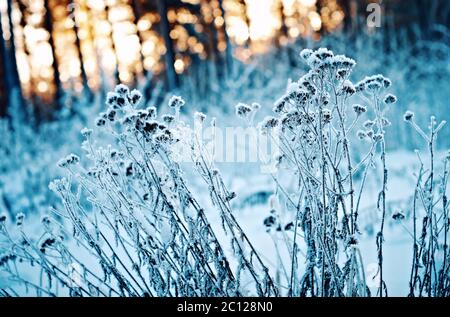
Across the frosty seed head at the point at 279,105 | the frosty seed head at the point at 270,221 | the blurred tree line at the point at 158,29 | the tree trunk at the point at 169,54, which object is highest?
the blurred tree line at the point at 158,29

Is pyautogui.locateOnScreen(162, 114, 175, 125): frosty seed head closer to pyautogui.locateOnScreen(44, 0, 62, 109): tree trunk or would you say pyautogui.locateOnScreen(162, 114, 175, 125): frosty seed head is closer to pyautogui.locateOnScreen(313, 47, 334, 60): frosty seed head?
pyautogui.locateOnScreen(313, 47, 334, 60): frosty seed head

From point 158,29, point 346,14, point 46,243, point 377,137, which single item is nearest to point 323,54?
point 377,137

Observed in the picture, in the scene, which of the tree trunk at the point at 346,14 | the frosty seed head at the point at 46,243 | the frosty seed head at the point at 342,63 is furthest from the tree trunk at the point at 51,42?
the frosty seed head at the point at 342,63

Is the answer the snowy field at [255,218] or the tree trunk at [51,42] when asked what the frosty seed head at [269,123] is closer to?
the snowy field at [255,218]

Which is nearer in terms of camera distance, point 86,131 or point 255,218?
point 86,131

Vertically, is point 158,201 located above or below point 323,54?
below

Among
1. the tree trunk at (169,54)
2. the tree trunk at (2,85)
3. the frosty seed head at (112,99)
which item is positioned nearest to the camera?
the frosty seed head at (112,99)

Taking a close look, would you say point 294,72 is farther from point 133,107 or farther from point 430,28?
point 133,107

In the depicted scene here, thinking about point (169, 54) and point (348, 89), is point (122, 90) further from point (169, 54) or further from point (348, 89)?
A: point (169, 54)

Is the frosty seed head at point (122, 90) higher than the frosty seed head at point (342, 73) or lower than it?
lower

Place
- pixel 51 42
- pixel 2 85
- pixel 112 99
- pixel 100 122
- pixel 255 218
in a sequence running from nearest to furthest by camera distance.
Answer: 1. pixel 112 99
2. pixel 100 122
3. pixel 255 218
4. pixel 51 42
5. pixel 2 85

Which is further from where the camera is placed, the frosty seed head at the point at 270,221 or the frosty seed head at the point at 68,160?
the frosty seed head at the point at 270,221
